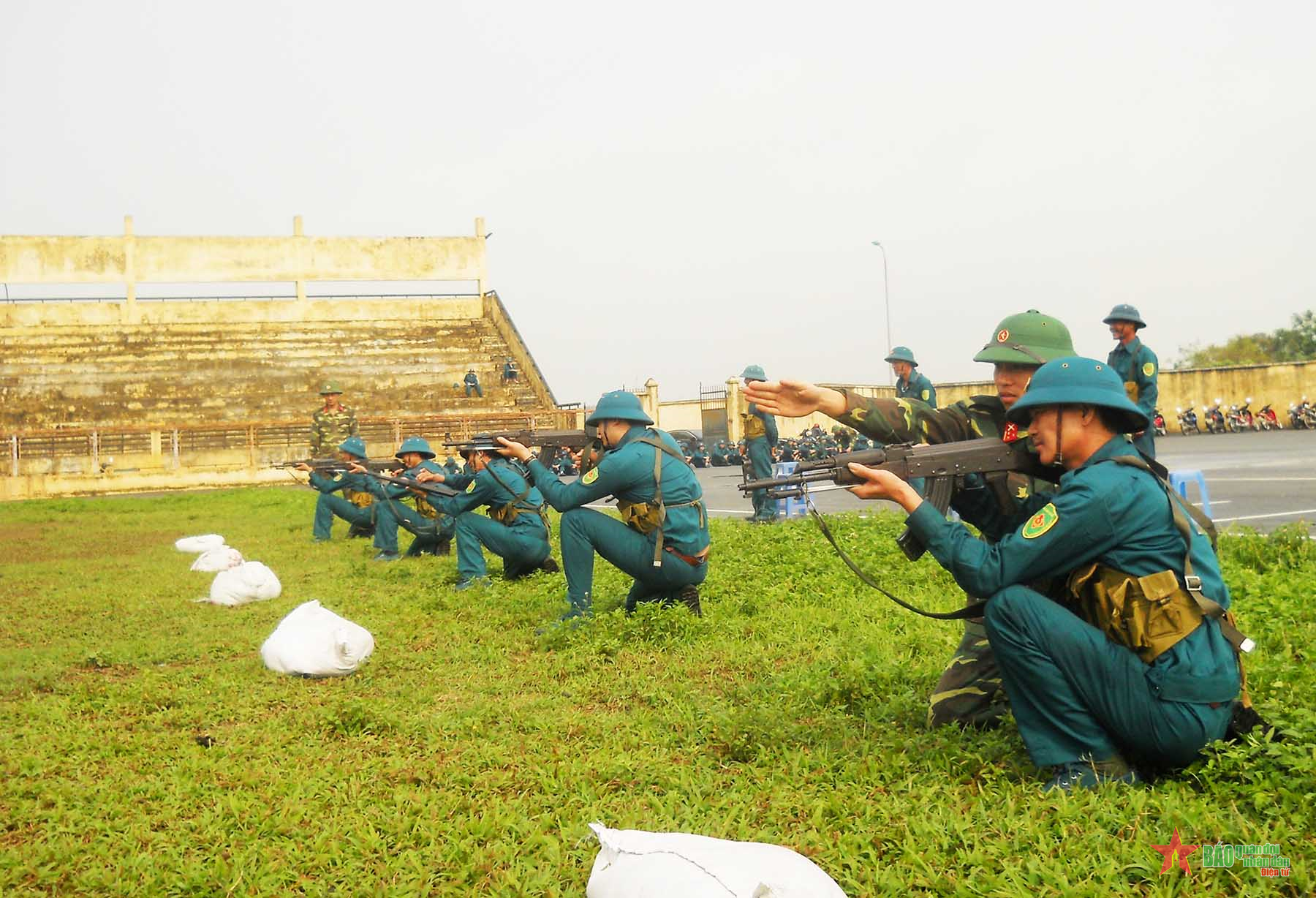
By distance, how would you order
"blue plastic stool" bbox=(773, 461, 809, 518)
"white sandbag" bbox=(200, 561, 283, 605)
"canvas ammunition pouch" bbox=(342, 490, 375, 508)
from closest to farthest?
"white sandbag" bbox=(200, 561, 283, 605)
"canvas ammunition pouch" bbox=(342, 490, 375, 508)
"blue plastic stool" bbox=(773, 461, 809, 518)

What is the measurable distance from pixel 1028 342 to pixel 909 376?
7030 millimetres

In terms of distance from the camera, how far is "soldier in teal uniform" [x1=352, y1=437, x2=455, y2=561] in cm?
1120

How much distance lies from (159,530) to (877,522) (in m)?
10.8

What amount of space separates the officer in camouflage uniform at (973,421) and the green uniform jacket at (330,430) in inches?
458

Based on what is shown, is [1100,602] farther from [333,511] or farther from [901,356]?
[333,511]

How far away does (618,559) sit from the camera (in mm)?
6648

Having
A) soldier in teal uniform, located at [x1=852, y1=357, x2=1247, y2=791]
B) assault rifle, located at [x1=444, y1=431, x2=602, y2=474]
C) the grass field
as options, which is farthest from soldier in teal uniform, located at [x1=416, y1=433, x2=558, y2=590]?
soldier in teal uniform, located at [x1=852, y1=357, x2=1247, y2=791]

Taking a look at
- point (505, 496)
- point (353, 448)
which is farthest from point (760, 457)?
point (505, 496)

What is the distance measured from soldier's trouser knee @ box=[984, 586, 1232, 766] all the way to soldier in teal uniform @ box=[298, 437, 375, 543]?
384 inches

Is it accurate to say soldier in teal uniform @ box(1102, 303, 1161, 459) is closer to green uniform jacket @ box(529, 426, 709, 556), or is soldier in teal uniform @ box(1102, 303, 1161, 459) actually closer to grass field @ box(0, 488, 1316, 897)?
grass field @ box(0, 488, 1316, 897)

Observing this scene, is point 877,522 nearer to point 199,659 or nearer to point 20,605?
point 199,659

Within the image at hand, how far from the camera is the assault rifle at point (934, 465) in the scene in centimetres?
377

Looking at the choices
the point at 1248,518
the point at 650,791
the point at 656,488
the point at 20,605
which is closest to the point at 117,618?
the point at 20,605

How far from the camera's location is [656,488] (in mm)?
6562
